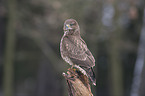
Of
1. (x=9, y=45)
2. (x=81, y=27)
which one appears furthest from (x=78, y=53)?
(x=9, y=45)

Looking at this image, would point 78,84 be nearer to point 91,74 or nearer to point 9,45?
point 91,74

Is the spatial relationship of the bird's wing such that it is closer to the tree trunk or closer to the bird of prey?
the bird of prey

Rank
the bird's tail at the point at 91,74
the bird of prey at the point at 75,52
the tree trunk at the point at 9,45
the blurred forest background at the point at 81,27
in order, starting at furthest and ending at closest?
the blurred forest background at the point at 81,27
the tree trunk at the point at 9,45
the bird of prey at the point at 75,52
the bird's tail at the point at 91,74

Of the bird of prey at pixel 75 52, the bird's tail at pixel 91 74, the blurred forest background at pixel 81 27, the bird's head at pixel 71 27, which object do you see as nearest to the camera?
the bird's tail at pixel 91 74

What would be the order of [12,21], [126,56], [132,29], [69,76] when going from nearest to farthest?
[69,76]
[12,21]
[132,29]
[126,56]

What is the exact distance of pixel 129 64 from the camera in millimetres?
19031

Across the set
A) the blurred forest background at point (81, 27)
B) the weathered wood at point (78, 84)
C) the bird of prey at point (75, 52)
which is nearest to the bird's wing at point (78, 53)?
the bird of prey at point (75, 52)

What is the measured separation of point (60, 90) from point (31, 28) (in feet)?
33.1

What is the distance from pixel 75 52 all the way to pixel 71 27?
493mm

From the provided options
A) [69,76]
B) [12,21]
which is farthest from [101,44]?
[69,76]

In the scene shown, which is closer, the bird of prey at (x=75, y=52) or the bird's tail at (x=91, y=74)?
the bird's tail at (x=91, y=74)

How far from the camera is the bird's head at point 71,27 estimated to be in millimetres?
4547

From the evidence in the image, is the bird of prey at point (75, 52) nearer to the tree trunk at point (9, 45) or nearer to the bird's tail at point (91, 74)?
the bird's tail at point (91, 74)

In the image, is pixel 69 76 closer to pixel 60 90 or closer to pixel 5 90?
pixel 5 90
